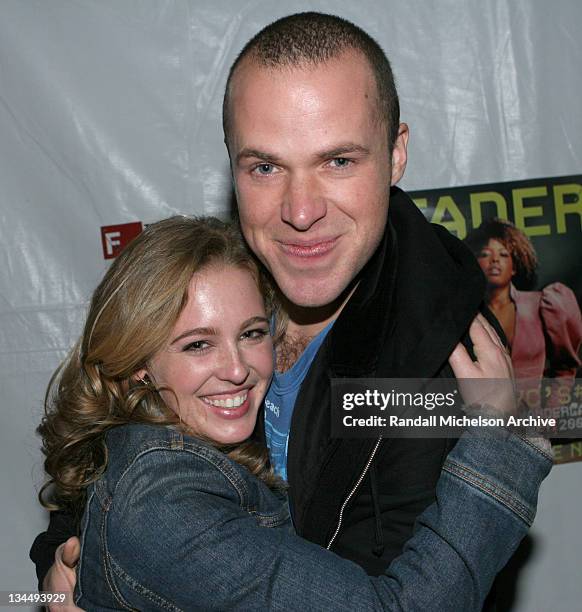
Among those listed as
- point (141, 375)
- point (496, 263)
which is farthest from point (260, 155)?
point (496, 263)

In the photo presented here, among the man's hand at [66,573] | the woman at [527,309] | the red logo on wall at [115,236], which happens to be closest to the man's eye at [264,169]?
the man's hand at [66,573]

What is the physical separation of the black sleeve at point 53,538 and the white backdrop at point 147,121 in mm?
554

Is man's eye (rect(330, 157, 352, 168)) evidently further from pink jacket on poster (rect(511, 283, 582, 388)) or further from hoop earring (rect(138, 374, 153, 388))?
pink jacket on poster (rect(511, 283, 582, 388))

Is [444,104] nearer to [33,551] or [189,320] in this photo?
[189,320]

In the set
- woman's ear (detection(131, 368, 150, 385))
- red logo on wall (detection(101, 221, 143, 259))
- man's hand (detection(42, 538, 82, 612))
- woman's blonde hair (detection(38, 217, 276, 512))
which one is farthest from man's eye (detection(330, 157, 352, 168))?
red logo on wall (detection(101, 221, 143, 259))

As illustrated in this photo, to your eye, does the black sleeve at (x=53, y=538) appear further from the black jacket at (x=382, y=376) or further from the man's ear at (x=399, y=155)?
the man's ear at (x=399, y=155)

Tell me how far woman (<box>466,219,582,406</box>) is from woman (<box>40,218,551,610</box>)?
2.84 feet

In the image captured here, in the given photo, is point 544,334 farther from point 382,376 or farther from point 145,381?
point 145,381

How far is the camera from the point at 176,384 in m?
1.26

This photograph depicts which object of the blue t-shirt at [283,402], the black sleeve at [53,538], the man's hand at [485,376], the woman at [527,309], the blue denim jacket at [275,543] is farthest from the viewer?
the woman at [527,309]

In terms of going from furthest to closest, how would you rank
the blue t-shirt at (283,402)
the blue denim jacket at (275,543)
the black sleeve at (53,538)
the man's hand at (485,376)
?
the black sleeve at (53,538) < the blue t-shirt at (283,402) < the man's hand at (485,376) < the blue denim jacket at (275,543)

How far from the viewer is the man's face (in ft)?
3.76

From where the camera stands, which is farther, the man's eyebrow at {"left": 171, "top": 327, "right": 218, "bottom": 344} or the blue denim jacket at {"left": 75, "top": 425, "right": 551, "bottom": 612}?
the man's eyebrow at {"left": 171, "top": 327, "right": 218, "bottom": 344}

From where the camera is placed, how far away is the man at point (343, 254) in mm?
1140
